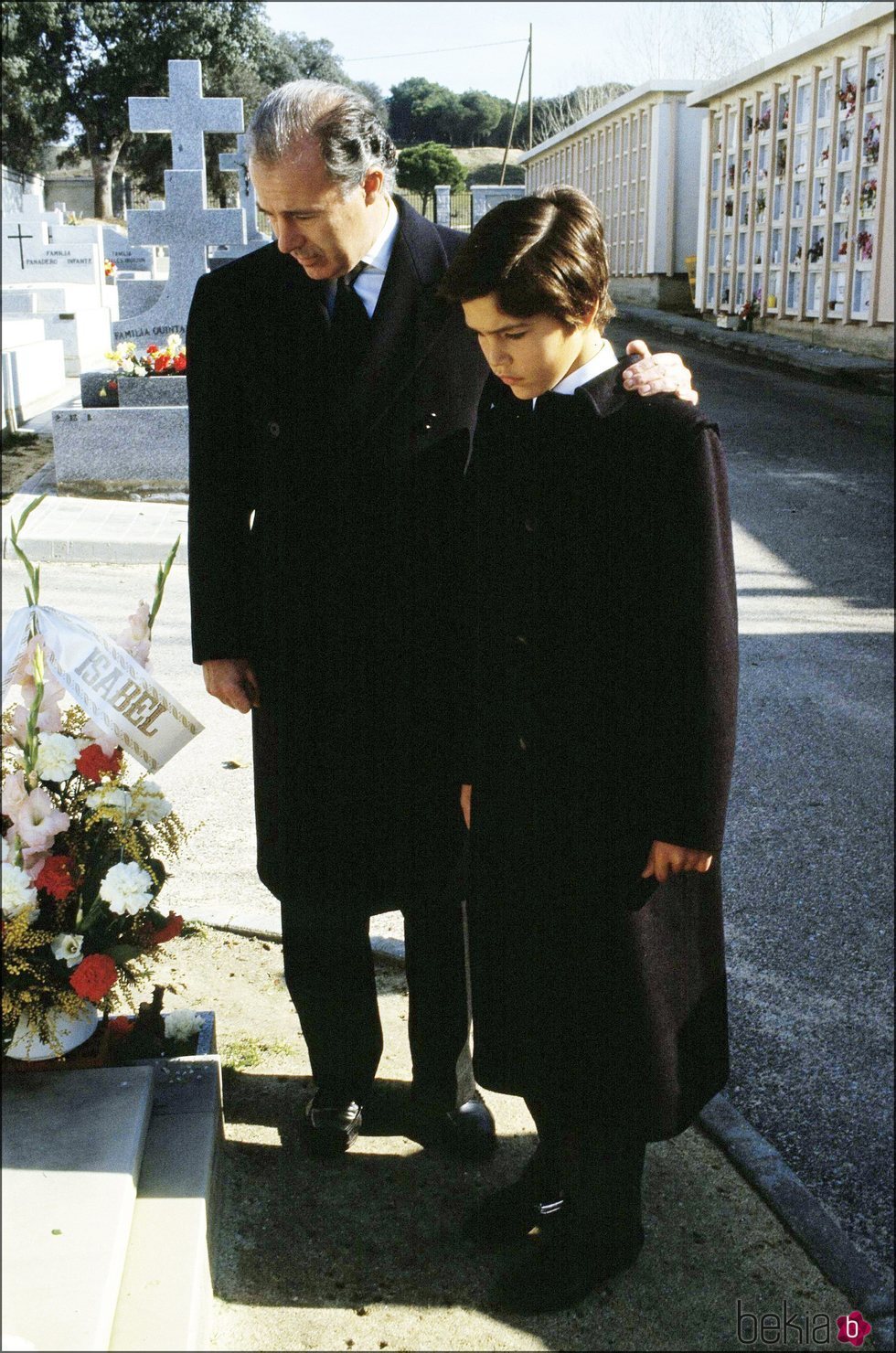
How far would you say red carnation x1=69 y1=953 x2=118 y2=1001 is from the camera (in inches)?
75.6

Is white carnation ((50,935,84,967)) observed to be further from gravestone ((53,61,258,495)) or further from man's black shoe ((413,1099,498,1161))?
gravestone ((53,61,258,495))

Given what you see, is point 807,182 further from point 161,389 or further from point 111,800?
point 111,800

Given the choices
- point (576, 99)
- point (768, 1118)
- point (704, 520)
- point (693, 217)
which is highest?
point (693, 217)

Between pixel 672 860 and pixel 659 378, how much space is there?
0.64m

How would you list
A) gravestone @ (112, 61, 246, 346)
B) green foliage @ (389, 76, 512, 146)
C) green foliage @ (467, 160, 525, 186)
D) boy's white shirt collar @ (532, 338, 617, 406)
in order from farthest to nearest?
gravestone @ (112, 61, 246, 346)
green foliage @ (467, 160, 525, 186)
green foliage @ (389, 76, 512, 146)
boy's white shirt collar @ (532, 338, 617, 406)

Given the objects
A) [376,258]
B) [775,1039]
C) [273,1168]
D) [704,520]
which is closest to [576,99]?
[376,258]

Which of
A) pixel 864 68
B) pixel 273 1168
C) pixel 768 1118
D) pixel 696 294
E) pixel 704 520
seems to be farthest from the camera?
pixel 696 294

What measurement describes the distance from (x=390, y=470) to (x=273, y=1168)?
1.23 meters

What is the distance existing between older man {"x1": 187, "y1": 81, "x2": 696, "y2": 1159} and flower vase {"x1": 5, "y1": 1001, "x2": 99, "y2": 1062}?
1.30 ft

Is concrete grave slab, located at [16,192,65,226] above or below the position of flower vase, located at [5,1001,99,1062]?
above

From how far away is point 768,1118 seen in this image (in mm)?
2422

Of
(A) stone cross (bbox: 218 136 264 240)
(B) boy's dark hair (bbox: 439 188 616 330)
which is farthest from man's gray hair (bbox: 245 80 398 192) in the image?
(A) stone cross (bbox: 218 136 264 240)

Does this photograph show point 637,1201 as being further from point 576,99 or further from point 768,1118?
point 576,99

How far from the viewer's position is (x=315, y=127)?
1877mm
